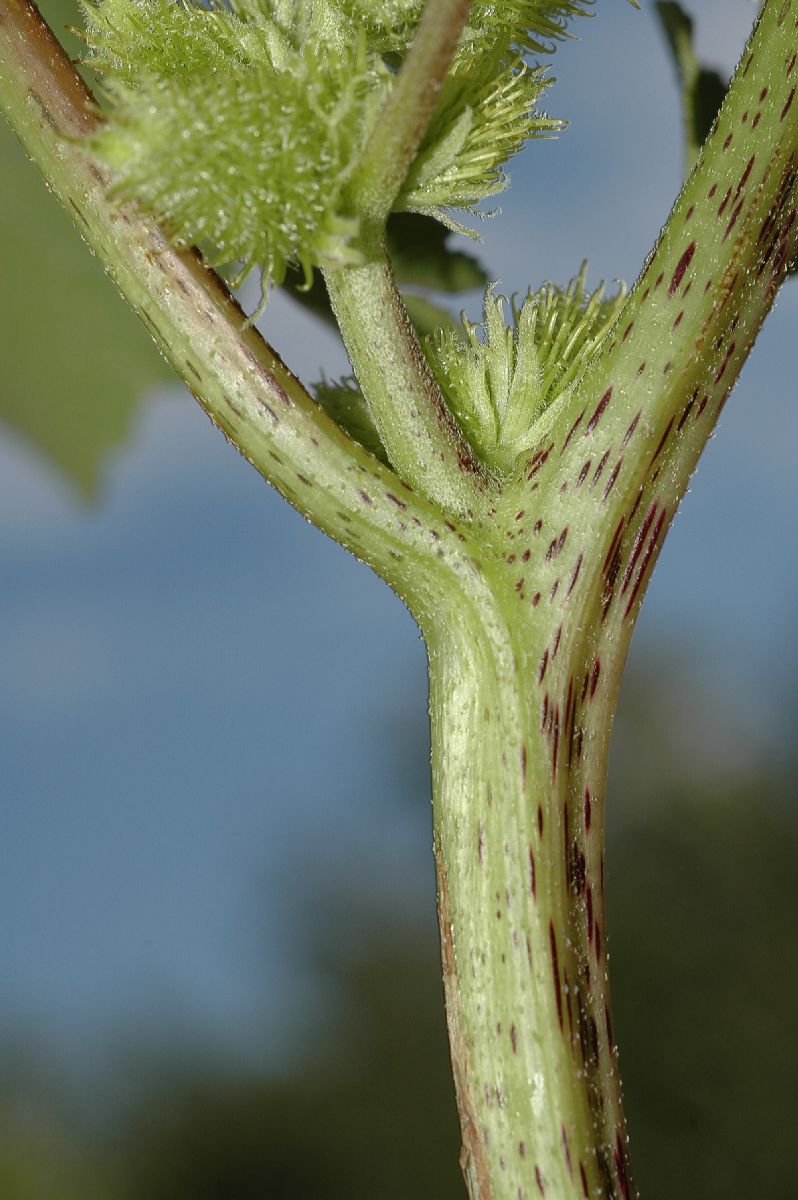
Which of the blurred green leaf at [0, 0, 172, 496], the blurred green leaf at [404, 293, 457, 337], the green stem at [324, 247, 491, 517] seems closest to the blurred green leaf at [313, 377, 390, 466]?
the green stem at [324, 247, 491, 517]

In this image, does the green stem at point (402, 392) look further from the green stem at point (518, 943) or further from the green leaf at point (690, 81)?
the green leaf at point (690, 81)

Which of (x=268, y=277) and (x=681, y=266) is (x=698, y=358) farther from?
(x=268, y=277)

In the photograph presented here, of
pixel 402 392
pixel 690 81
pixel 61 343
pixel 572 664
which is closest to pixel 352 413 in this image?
pixel 402 392

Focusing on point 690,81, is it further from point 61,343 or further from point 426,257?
point 61,343

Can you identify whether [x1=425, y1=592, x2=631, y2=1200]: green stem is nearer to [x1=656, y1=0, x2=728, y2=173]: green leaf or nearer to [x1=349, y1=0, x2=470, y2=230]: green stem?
[x1=349, y1=0, x2=470, y2=230]: green stem

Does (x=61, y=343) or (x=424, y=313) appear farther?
(x=61, y=343)

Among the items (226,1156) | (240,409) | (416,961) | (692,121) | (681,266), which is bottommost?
(226,1156)

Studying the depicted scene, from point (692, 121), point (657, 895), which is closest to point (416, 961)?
point (657, 895)
